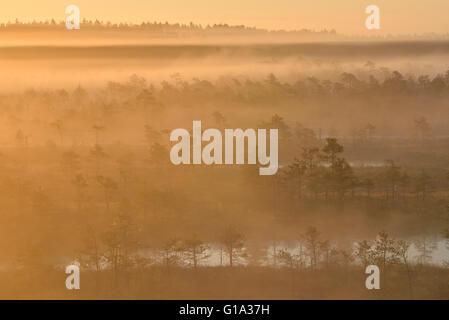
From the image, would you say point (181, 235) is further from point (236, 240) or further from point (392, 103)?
point (392, 103)

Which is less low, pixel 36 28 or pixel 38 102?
pixel 36 28

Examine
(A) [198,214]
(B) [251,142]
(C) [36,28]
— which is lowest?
(A) [198,214]

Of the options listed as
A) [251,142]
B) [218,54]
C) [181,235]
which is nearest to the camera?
[181,235]

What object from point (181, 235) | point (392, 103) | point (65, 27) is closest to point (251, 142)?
point (181, 235)

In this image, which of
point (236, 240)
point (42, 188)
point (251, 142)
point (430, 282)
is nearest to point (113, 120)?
point (251, 142)

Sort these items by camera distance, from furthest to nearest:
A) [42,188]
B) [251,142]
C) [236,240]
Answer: [251,142]
[42,188]
[236,240]

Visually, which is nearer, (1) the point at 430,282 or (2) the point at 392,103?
(1) the point at 430,282

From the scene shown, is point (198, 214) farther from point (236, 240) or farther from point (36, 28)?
point (36, 28)

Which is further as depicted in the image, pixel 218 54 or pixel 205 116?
pixel 218 54

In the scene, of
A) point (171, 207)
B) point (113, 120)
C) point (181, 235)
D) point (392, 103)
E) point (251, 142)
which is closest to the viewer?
point (181, 235)
